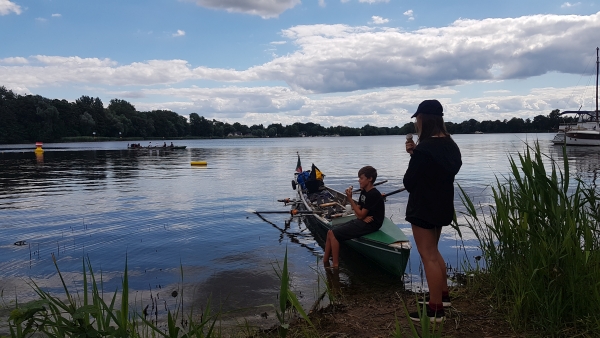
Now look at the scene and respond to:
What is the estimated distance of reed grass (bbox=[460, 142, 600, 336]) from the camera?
4.43 m

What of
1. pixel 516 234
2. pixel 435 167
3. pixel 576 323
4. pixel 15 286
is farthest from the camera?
pixel 15 286

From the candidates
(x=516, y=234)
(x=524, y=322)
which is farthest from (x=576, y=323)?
(x=516, y=234)

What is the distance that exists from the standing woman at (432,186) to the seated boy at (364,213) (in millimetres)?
3263

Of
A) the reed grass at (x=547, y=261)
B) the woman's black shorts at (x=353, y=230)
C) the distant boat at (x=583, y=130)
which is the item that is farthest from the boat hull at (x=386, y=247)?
the distant boat at (x=583, y=130)

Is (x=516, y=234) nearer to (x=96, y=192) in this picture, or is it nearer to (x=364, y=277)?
(x=364, y=277)

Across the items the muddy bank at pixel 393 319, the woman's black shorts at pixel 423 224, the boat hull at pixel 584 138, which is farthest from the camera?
the boat hull at pixel 584 138

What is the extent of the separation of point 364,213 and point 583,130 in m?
66.1

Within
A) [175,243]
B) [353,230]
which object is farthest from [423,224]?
[175,243]

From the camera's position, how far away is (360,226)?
8930 millimetres

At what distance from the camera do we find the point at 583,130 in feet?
207

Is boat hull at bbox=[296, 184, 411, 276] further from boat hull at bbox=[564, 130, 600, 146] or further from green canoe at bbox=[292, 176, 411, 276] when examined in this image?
boat hull at bbox=[564, 130, 600, 146]

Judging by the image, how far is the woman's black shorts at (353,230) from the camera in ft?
29.1

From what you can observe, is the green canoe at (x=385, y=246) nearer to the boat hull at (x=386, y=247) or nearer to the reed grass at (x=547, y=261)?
the boat hull at (x=386, y=247)

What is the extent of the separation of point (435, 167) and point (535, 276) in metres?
1.56
